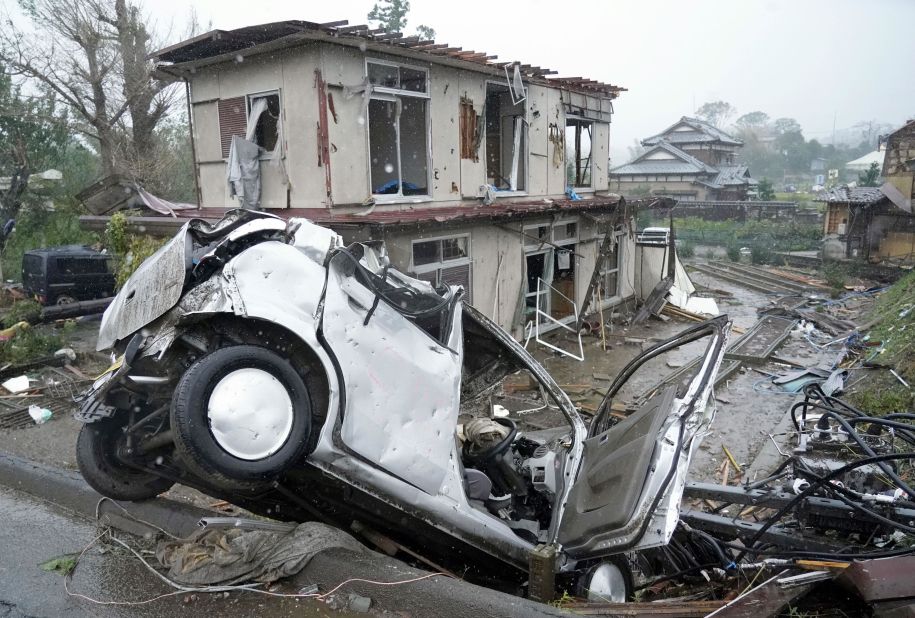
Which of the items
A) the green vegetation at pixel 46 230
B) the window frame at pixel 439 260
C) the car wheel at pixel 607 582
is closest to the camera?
the car wheel at pixel 607 582

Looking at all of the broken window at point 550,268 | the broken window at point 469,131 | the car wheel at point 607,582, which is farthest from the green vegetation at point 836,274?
the car wheel at point 607,582

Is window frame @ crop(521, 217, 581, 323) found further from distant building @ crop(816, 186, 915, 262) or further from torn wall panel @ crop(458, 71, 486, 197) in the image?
distant building @ crop(816, 186, 915, 262)

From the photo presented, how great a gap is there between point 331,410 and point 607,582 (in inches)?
82.7

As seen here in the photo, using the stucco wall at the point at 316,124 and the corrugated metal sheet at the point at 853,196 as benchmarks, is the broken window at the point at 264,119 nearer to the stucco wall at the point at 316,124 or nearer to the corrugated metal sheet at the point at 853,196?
the stucco wall at the point at 316,124

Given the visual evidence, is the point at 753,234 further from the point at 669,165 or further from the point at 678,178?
the point at 669,165

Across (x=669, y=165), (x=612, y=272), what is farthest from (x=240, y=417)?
(x=669, y=165)

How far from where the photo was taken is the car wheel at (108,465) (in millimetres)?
3986

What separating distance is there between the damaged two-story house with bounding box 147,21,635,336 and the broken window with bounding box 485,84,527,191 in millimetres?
32

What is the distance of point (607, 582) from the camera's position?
3836 mm

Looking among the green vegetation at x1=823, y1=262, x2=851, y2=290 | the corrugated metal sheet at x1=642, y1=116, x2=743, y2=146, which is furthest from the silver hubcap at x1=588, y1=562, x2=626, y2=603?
the corrugated metal sheet at x1=642, y1=116, x2=743, y2=146

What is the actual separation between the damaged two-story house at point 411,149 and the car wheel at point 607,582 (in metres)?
6.21

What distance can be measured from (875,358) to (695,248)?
22.9 meters

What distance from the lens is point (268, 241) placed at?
3.47 m

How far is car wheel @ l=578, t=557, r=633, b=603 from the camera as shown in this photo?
3730 millimetres
